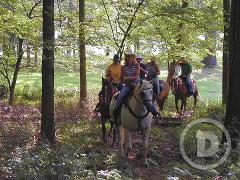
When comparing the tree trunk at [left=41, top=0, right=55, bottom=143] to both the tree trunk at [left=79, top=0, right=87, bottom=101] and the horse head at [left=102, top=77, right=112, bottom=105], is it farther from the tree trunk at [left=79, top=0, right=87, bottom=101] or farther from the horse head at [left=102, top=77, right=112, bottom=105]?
the tree trunk at [left=79, top=0, right=87, bottom=101]

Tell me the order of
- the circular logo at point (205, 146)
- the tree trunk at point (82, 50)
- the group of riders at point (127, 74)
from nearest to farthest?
the circular logo at point (205, 146) → the group of riders at point (127, 74) → the tree trunk at point (82, 50)

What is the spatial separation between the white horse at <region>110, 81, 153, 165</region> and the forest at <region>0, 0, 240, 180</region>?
Result: 27 millimetres

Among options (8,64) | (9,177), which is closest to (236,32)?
(9,177)

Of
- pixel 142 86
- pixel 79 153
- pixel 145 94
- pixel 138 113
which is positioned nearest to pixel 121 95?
pixel 138 113

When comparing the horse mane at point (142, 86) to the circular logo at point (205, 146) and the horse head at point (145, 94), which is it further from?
the circular logo at point (205, 146)

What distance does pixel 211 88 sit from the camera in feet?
119

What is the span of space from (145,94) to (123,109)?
50.4 inches

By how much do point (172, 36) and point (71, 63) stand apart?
5.84 m

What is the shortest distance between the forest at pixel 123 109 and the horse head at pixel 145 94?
26 millimetres

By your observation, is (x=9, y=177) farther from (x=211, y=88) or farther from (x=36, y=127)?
(x=211, y=88)

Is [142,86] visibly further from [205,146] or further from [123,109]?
[205,146]

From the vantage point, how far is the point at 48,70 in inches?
475

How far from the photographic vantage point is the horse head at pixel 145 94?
381 inches

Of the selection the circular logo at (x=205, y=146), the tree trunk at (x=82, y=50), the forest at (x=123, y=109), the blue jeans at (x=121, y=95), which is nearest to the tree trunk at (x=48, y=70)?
the forest at (x=123, y=109)
